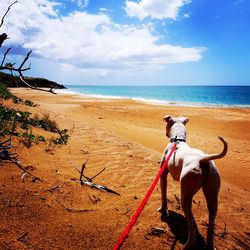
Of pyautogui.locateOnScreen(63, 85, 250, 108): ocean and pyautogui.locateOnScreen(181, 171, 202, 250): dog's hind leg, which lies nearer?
pyautogui.locateOnScreen(181, 171, 202, 250): dog's hind leg

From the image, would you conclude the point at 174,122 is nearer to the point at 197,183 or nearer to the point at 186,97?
the point at 197,183

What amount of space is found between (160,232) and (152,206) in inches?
30.5

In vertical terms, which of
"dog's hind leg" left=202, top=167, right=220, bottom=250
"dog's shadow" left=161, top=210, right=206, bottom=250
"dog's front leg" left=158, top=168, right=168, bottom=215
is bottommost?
"dog's shadow" left=161, top=210, right=206, bottom=250

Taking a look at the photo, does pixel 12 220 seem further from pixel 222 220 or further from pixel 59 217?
pixel 222 220

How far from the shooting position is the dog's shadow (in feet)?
10.6

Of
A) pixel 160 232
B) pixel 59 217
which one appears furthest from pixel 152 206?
pixel 59 217

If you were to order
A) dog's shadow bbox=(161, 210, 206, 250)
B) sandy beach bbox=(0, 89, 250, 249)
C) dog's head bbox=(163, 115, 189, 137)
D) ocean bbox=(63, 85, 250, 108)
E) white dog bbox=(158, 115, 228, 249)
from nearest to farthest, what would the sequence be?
1. white dog bbox=(158, 115, 228, 249)
2. sandy beach bbox=(0, 89, 250, 249)
3. dog's shadow bbox=(161, 210, 206, 250)
4. dog's head bbox=(163, 115, 189, 137)
5. ocean bbox=(63, 85, 250, 108)

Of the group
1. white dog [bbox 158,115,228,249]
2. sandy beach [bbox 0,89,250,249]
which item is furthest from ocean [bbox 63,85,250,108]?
white dog [bbox 158,115,228,249]

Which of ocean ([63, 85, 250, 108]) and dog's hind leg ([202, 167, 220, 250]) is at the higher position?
ocean ([63, 85, 250, 108])

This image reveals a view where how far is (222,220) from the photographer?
401 cm

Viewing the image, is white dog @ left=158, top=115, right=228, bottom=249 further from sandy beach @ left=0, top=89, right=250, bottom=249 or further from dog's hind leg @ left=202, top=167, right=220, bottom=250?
sandy beach @ left=0, top=89, right=250, bottom=249

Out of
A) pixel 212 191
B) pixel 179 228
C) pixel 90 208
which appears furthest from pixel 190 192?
pixel 90 208

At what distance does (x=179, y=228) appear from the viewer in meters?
3.54

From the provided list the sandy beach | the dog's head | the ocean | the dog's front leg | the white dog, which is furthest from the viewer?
the ocean
